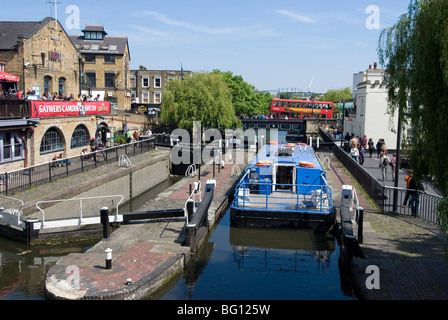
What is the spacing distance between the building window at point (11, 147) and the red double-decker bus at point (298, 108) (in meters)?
47.2

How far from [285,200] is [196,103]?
838 inches

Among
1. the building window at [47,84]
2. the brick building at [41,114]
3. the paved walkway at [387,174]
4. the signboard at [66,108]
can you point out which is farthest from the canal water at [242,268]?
the building window at [47,84]

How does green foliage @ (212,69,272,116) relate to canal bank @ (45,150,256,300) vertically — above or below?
above

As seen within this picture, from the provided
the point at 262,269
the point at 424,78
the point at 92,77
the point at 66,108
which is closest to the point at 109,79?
the point at 92,77

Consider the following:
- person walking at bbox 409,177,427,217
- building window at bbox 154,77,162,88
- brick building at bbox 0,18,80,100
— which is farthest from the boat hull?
building window at bbox 154,77,162,88

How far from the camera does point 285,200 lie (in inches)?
690

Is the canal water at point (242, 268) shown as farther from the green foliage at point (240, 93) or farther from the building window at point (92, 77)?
the green foliage at point (240, 93)

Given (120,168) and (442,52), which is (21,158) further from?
(442,52)

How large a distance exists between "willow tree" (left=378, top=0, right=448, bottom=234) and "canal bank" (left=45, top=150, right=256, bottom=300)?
257 inches

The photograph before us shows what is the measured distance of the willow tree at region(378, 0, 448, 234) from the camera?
776 centimetres

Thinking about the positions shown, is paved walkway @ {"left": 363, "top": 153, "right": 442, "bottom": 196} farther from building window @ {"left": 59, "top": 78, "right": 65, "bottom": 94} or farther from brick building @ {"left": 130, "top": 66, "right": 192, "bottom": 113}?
brick building @ {"left": 130, "top": 66, "right": 192, "bottom": 113}

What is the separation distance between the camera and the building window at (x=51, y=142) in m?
24.0

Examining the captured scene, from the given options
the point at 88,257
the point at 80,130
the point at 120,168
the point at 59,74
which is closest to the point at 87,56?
the point at 59,74
